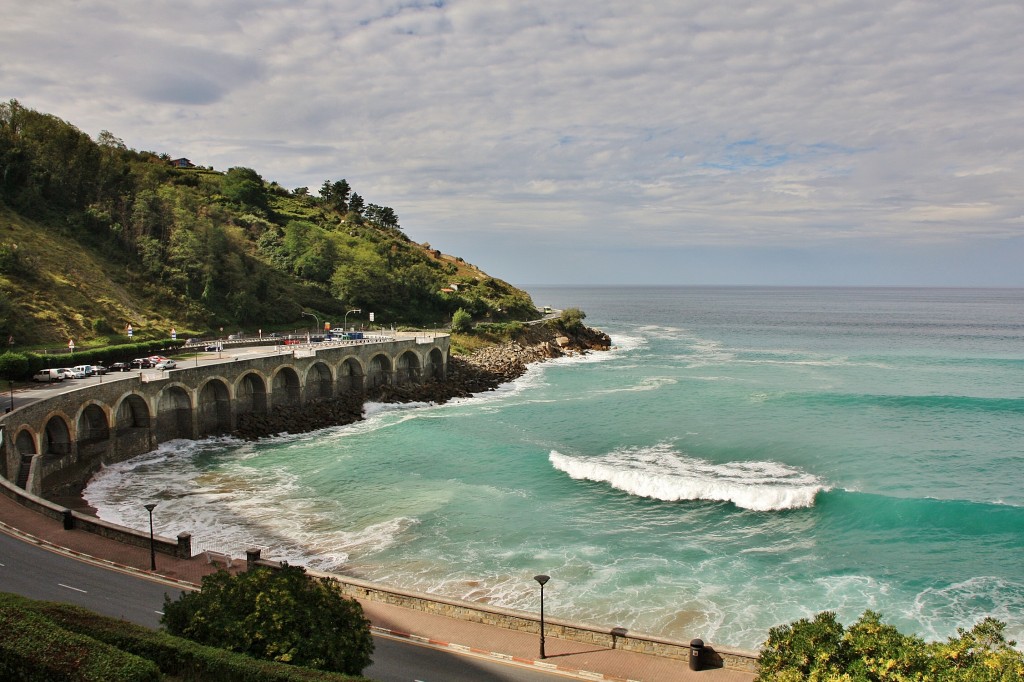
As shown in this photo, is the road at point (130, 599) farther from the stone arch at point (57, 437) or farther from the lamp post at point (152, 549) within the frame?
the stone arch at point (57, 437)

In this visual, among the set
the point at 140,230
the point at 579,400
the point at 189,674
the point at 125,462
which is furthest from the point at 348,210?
the point at 189,674

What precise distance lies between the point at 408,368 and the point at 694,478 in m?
36.4

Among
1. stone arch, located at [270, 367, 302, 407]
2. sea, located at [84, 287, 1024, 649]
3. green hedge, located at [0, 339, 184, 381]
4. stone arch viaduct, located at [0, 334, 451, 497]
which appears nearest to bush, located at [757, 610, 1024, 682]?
sea, located at [84, 287, 1024, 649]

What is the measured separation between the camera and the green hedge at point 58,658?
461 inches

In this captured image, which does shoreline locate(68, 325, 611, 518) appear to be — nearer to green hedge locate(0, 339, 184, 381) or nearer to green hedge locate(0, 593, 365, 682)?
green hedge locate(0, 339, 184, 381)

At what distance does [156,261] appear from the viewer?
2815 inches

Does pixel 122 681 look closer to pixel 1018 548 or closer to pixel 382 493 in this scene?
pixel 382 493

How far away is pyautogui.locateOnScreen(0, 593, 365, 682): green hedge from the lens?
1293cm

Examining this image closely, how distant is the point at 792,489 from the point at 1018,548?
30.6 ft

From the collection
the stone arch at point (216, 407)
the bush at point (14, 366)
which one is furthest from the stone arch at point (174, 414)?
the bush at point (14, 366)

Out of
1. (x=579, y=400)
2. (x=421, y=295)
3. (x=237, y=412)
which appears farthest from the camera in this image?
(x=421, y=295)

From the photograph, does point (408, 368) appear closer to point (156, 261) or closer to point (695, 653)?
point (156, 261)

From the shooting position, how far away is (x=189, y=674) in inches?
523

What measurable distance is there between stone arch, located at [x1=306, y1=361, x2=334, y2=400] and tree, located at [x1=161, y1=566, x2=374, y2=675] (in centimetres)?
4212
